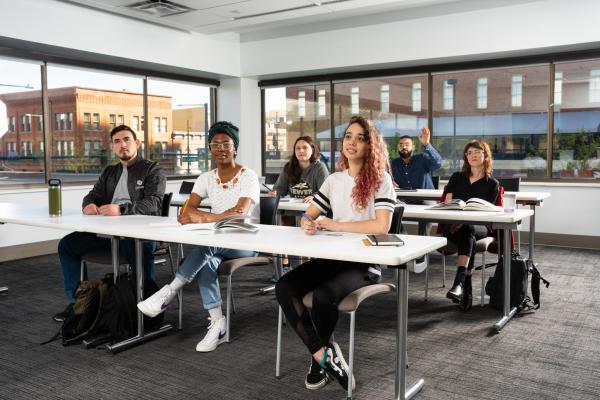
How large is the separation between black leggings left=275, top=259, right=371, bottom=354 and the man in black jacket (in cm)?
126

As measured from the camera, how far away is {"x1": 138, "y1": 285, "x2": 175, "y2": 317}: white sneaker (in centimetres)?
Answer: 295

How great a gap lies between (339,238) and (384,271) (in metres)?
2.68

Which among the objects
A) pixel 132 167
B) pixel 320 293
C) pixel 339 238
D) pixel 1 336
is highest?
pixel 132 167

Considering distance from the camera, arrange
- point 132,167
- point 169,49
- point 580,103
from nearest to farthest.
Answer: point 132,167 < point 580,103 < point 169,49

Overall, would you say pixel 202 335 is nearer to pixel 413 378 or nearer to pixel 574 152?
pixel 413 378

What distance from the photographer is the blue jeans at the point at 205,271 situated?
3033 millimetres

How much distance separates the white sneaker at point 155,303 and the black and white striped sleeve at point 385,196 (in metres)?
1.25

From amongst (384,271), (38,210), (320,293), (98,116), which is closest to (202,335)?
(320,293)

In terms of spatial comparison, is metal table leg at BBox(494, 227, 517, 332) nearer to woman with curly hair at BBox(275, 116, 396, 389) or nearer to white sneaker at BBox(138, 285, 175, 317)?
woman with curly hair at BBox(275, 116, 396, 389)

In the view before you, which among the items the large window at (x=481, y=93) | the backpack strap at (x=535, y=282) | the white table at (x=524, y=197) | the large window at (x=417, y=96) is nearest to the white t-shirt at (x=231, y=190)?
the backpack strap at (x=535, y=282)

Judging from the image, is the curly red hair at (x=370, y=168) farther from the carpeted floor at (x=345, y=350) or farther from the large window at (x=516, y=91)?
the large window at (x=516, y=91)

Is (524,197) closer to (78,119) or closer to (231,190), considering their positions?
(231,190)

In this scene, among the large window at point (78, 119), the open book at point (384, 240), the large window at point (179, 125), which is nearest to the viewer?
the open book at point (384, 240)

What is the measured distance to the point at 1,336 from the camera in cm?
331
